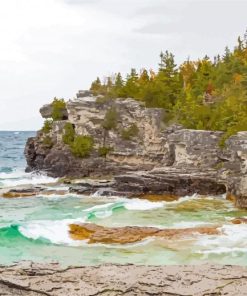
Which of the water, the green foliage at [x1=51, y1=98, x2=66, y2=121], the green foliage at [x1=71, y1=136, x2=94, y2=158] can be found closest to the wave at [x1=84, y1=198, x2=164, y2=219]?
the water

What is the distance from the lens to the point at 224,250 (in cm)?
2077

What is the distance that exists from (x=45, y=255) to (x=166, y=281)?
14.4 metres

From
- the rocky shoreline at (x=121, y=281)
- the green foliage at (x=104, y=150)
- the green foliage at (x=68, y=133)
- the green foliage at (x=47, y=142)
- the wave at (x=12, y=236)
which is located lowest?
the wave at (x=12, y=236)

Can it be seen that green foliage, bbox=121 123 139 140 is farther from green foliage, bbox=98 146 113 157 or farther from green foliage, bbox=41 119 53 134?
green foliage, bbox=41 119 53 134

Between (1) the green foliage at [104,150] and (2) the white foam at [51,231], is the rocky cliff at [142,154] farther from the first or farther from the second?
(2) the white foam at [51,231]

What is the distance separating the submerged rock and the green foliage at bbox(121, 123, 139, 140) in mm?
22434

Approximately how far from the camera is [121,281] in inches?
297

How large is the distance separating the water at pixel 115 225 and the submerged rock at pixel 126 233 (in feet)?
1.42

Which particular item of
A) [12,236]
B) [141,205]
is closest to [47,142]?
[141,205]

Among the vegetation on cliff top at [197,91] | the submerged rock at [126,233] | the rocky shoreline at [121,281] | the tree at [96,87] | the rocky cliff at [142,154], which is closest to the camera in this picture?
the rocky shoreline at [121,281]

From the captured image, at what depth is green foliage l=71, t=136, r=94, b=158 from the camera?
47.7m

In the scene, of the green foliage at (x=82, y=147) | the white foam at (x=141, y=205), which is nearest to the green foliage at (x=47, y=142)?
the green foliage at (x=82, y=147)

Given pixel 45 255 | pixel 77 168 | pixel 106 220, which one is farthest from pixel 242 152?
pixel 77 168

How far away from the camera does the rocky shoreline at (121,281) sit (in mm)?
7258
